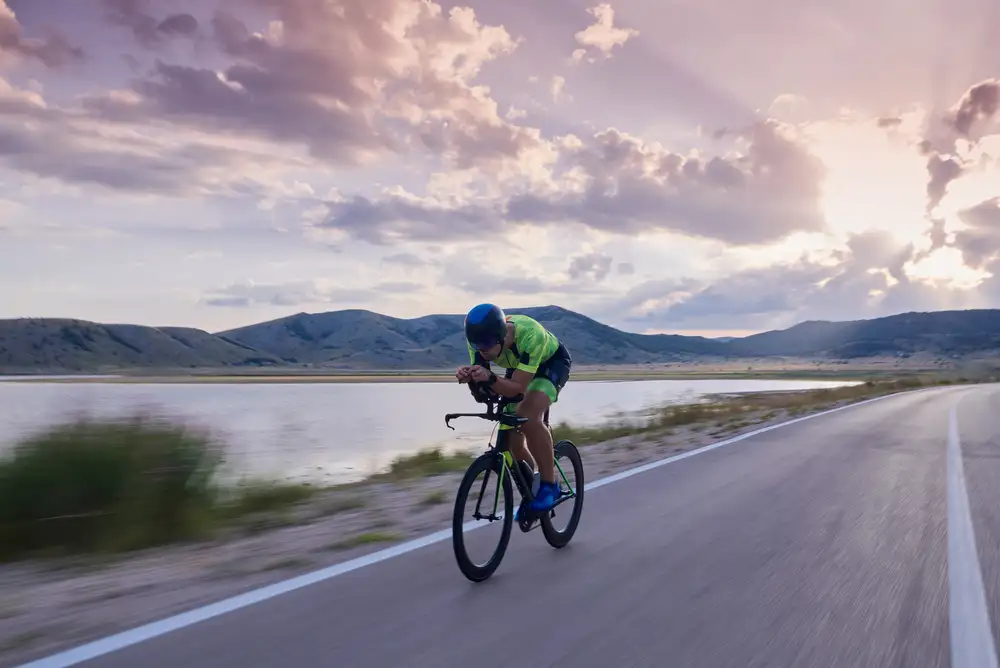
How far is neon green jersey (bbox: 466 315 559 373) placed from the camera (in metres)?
6.04

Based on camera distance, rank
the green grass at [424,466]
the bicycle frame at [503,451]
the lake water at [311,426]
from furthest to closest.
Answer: the green grass at [424,466] → the lake water at [311,426] → the bicycle frame at [503,451]

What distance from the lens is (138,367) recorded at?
5251 inches

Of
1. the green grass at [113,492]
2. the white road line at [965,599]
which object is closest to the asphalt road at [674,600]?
the white road line at [965,599]

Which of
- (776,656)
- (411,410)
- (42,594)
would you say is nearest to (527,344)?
(776,656)

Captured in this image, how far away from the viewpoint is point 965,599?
18.0 ft

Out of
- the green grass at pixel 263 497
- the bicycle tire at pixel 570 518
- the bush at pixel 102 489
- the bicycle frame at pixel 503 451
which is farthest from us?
the green grass at pixel 263 497

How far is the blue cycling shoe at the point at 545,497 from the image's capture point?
6314mm

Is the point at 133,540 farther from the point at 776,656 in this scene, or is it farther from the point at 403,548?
the point at 776,656

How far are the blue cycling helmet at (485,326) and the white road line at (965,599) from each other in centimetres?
320

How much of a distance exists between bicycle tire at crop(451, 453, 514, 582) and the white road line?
2.83m

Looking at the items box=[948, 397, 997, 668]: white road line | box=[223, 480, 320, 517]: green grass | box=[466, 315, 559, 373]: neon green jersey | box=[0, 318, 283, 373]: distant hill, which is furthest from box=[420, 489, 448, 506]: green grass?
box=[0, 318, 283, 373]: distant hill

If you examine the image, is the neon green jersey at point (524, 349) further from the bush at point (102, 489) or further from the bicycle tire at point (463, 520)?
the bush at point (102, 489)

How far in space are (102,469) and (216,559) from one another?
2.07m

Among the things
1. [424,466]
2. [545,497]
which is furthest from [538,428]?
[424,466]
